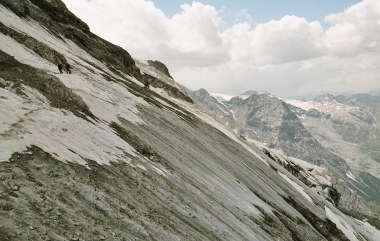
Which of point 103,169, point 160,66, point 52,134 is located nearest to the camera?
point 52,134

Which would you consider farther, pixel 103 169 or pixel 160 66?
pixel 160 66

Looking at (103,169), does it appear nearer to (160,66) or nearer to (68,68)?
(68,68)

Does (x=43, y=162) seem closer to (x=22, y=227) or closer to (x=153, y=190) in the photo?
(x=22, y=227)

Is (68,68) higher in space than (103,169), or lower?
higher

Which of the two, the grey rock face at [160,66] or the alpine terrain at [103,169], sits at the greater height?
the grey rock face at [160,66]

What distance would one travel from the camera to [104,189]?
19.6m

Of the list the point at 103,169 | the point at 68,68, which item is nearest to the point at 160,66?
the point at 68,68

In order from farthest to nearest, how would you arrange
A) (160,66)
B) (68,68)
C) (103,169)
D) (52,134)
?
(160,66), (68,68), (103,169), (52,134)

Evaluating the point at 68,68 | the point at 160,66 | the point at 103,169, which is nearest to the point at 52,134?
the point at 103,169

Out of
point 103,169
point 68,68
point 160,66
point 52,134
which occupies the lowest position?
point 103,169

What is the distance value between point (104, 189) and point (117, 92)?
2329 centimetres

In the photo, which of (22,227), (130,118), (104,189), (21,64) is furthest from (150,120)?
(22,227)

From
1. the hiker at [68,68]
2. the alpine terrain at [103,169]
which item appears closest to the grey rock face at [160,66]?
the alpine terrain at [103,169]

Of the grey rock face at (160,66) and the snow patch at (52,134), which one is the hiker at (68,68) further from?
the grey rock face at (160,66)
